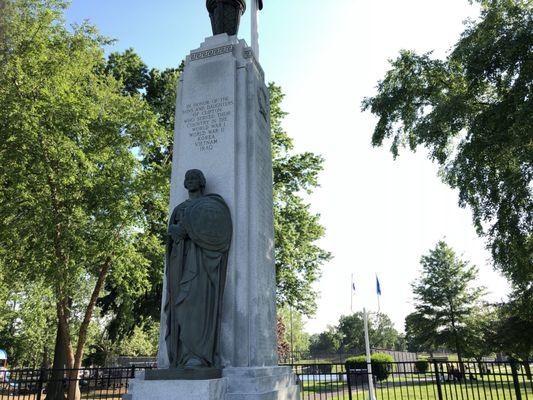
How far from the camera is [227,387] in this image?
512 cm

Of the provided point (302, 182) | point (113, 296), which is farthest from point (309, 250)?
point (113, 296)

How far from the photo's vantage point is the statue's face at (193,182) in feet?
19.9

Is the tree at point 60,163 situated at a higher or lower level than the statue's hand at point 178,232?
higher

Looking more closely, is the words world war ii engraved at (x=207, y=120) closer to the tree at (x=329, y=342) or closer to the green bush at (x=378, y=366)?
the green bush at (x=378, y=366)

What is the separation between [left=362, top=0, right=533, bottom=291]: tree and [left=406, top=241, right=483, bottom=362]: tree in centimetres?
2513

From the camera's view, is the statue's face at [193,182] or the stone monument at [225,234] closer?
the stone monument at [225,234]

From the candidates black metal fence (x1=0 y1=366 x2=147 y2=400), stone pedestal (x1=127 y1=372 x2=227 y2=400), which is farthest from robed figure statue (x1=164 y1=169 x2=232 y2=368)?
black metal fence (x1=0 y1=366 x2=147 y2=400)

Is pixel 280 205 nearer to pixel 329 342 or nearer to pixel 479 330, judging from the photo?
pixel 479 330

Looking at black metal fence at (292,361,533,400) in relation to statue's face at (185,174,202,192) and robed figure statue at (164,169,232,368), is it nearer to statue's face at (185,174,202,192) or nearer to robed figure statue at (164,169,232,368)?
robed figure statue at (164,169,232,368)

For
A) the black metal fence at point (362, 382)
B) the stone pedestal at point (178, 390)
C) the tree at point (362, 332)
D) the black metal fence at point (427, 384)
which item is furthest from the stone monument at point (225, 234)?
the tree at point (362, 332)

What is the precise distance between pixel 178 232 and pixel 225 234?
0.63 meters

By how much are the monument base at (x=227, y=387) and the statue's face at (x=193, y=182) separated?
252cm

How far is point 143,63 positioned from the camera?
24.0 meters

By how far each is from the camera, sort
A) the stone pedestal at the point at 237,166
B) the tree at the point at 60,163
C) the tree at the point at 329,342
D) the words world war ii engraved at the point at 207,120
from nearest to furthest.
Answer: the stone pedestal at the point at 237,166, the words world war ii engraved at the point at 207,120, the tree at the point at 60,163, the tree at the point at 329,342
